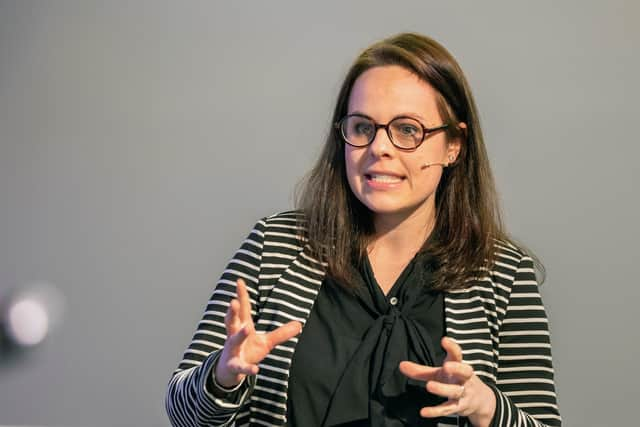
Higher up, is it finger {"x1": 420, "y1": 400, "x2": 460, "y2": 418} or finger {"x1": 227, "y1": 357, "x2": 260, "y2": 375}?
finger {"x1": 227, "y1": 357, "x2": 260, "y2": 375}

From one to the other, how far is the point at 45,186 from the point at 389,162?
1.31m

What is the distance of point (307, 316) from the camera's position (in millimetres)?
1571

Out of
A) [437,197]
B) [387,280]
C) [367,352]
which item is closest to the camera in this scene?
[367,352]

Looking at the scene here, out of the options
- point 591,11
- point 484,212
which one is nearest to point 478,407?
point 484,212

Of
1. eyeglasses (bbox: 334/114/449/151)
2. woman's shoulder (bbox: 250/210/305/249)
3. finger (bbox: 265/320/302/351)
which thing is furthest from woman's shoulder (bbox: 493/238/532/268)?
finger (bbox: 265/320/302/351)

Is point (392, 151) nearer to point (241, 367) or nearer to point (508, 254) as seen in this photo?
point (508, 254)

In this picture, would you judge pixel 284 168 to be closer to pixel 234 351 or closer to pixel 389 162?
pixel 389 162

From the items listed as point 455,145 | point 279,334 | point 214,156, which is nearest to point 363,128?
point 455,145

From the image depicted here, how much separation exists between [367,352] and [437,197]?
407 millimetres

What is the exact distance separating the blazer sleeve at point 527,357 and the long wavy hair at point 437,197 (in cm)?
10

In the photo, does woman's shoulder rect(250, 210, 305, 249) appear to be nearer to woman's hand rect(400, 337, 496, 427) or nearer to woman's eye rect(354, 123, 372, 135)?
woman's eye rect(354, 123, 372, 135)

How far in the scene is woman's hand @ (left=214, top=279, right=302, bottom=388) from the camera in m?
1.27

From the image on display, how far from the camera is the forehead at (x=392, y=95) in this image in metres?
1.56

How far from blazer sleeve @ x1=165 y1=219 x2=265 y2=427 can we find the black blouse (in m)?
0.14
